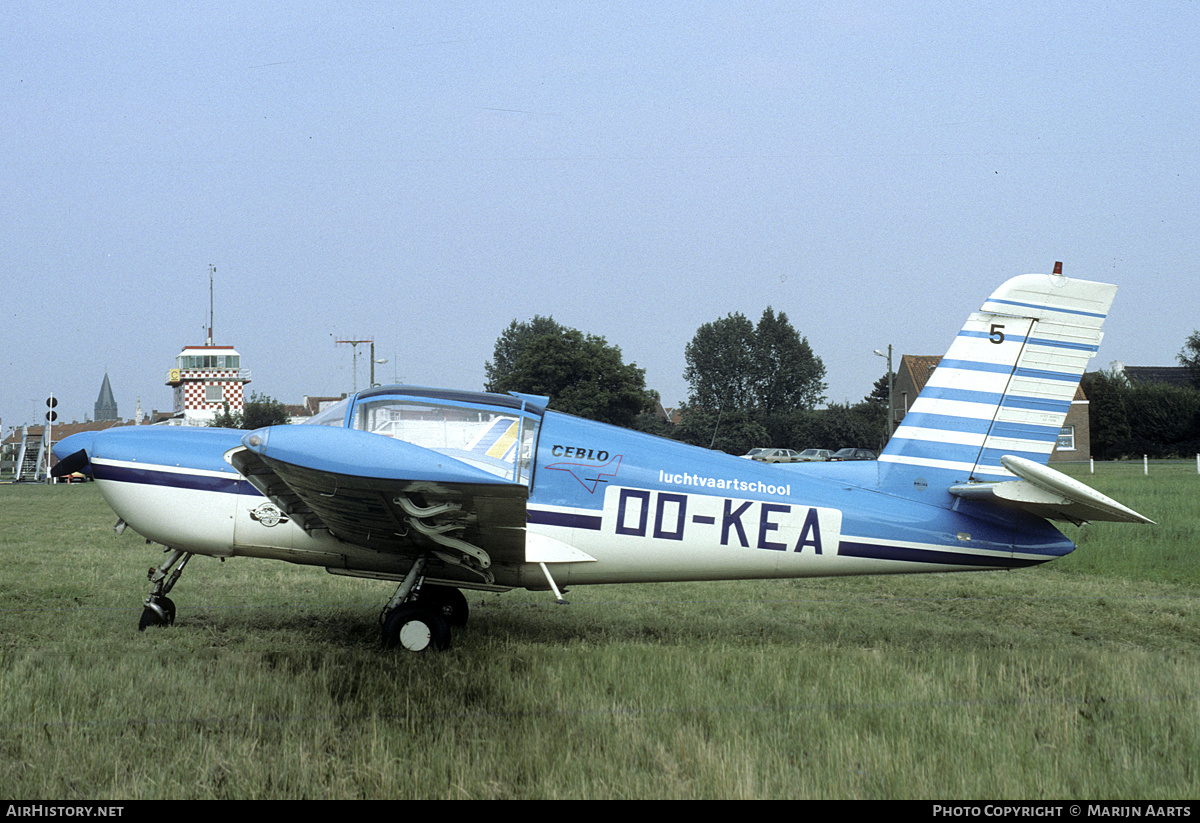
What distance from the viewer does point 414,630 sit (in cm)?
564

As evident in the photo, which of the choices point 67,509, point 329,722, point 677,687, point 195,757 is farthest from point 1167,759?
point 67,509

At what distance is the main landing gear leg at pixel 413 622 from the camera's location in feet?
18.5

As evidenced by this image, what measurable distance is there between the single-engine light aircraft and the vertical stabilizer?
10 millimetres

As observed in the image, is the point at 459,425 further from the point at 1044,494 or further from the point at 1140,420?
the point at 1140,420

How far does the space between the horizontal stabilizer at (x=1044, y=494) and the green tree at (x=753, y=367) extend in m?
56.6

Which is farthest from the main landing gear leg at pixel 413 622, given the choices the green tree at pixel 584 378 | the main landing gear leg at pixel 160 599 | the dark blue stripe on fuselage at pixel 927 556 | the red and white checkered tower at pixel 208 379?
the red and white checkered tower at pixel 208 379

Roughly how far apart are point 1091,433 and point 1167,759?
54.7m

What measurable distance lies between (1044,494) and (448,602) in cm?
436

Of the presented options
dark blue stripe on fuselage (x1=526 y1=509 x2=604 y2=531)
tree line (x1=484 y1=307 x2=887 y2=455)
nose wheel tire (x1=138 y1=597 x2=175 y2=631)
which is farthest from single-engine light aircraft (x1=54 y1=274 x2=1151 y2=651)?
tree line (x1=484 y1=307 x2=887 y2=455)

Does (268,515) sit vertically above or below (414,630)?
above

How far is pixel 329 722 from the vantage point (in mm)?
4152

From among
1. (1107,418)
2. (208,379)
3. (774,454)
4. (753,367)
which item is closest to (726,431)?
(774,454)

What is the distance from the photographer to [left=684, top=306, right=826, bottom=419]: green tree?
64688 mm

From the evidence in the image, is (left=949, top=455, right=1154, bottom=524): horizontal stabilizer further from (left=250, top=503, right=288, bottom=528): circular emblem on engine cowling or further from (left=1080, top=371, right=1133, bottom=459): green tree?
(left=1080, top=371, right=1133, bottom=459): green tree
